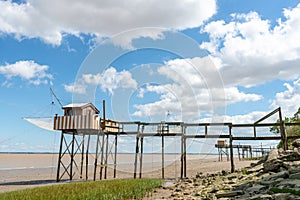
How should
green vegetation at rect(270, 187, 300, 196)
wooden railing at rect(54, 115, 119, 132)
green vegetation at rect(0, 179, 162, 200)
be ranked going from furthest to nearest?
1. wooden railing at rect(54, 115, 119, 132)
2. green vegetation at rect(0, 179, 162, 200)
3. green vegetation at rect(270, 187, 300, 196)

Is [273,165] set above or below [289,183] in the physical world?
above

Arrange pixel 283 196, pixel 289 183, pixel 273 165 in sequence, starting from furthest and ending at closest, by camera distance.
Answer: pixel 273 165
pixel 289 183
pixel 283 196

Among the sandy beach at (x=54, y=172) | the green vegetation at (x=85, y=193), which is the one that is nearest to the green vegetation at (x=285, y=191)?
the green vegetation at (x=85, y=193)

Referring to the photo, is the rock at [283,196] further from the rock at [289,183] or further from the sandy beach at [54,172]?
the sandy beach at [54,172]

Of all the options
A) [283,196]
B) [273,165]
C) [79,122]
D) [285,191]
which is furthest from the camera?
[79,122]

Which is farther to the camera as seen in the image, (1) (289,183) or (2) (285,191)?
(1) (289,183)

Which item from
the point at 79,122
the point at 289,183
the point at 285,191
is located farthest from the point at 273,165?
the point at 79,122

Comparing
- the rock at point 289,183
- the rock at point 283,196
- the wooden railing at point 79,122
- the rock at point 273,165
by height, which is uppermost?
the wooden railing at point 79,122

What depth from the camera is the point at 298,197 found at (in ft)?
24.4

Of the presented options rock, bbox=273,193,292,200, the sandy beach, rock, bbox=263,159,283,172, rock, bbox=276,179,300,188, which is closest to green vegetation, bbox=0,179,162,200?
rock, bbox=263,159,283,172

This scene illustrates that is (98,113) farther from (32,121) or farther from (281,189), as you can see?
(281,189)

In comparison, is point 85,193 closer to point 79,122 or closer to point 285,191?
point 285,191

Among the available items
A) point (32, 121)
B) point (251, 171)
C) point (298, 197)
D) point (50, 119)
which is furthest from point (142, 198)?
point (32, 121)

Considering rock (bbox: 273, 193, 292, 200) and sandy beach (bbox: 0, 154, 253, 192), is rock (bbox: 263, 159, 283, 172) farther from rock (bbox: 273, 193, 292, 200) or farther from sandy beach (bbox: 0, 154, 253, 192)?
sandy beach (bbox: 0, 154, 253, 192)
